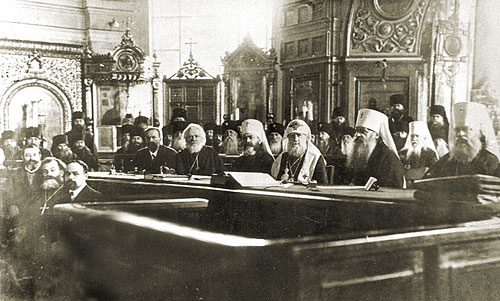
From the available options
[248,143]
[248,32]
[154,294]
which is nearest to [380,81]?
[248,32]

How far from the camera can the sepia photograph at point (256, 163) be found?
190cm

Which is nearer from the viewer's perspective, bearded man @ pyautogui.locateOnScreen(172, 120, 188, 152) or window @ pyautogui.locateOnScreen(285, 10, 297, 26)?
bearded man @ pyautogui.locateOnScreen(172, 120, 188, 152)

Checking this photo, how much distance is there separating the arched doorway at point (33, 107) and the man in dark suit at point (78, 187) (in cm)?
56

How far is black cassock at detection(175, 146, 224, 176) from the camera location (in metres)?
5.23

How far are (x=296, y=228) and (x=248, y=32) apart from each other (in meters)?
7.46

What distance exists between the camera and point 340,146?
264 inches

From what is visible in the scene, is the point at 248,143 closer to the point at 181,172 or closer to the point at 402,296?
the point at 181,172

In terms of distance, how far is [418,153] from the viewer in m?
5.24

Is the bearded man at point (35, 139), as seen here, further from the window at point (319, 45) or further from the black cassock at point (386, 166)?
the window at point (319, 45)

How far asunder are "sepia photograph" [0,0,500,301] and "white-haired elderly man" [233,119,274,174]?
22 millimetres

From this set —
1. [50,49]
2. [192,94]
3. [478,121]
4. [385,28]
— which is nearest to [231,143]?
[192,94]

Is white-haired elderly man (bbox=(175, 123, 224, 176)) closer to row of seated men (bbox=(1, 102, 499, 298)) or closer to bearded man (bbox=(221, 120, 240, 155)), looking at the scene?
row of seated men (bbox=(1, 102, 499, 298))

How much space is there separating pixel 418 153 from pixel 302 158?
1.52 m

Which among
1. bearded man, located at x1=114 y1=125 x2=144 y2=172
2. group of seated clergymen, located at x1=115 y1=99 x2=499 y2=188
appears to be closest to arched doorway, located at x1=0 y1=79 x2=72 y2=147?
bearded man, located at x1=114 y1=125 x2=144 y2=172
